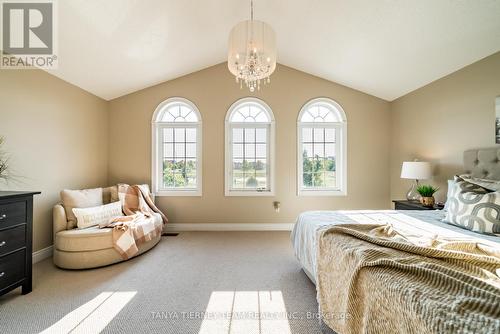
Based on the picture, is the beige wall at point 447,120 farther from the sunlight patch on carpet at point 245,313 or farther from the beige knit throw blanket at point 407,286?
the sunlight patch on carpet at point 245,313

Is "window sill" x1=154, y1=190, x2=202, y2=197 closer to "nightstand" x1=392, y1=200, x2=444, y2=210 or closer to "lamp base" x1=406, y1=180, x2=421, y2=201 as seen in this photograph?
"nightstand" x1=392, y1=200, x2=444, y2=210

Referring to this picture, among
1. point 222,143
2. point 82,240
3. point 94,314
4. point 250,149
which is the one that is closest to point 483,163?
point 250,149

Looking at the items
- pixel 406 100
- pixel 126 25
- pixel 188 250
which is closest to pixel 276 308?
pixel 188 250

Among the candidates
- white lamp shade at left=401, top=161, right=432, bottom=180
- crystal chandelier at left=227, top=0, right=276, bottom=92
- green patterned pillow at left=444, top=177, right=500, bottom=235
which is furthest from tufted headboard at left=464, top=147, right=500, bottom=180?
crystal chandelier at left=227, top=0, right=276, bottom=92

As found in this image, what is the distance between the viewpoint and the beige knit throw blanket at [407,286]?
0.75 metres

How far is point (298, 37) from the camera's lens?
303 centimetres

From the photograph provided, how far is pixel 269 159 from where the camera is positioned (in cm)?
396

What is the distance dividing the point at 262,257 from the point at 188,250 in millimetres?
1082

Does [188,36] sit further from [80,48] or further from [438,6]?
[438,6]

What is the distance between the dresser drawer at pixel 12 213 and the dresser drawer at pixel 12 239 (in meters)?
0.06

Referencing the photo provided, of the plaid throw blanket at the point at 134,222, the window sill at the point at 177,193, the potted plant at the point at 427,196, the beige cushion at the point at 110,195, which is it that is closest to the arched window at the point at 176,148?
the window sill at the point at 177,193

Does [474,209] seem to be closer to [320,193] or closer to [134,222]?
[320,193]

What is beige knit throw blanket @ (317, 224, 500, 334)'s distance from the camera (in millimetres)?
747

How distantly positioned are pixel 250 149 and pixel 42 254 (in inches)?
132
